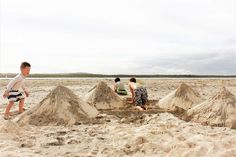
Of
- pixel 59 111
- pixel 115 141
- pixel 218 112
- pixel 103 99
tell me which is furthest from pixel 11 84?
pixel 218 112

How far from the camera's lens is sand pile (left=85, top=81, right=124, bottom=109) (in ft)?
34.8

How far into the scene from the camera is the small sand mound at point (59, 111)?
763cm

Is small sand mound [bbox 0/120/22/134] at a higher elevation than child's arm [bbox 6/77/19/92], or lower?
lower

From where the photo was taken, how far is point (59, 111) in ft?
26.0

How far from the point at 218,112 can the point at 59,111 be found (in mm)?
3069

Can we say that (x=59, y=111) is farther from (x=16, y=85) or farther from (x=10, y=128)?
(x=10, y=128)

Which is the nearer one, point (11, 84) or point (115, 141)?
point (115, 141)

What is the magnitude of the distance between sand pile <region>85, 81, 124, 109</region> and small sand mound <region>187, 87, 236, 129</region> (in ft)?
9.51

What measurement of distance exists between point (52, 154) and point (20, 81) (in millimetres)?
3640

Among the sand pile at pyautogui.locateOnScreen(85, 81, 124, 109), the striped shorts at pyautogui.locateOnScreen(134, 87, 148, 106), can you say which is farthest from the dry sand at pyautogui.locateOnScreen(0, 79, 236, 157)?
the sand pile at pyautogui.locateOnScreen(85, 81, 124, 109)

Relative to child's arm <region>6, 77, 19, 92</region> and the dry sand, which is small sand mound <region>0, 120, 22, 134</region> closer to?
the dry sand

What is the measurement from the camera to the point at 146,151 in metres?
5.14

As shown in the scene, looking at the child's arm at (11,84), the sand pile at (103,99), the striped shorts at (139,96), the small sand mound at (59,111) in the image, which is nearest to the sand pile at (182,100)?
the striped shorts at (139,96)

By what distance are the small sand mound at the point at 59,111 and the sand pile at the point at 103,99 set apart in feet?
6.41
